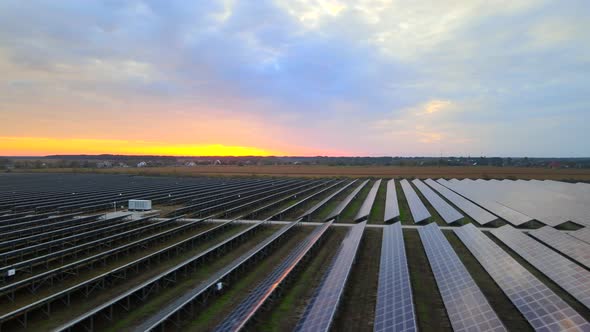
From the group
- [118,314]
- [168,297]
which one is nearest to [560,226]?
[168,297]

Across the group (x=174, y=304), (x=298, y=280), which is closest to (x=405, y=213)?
(x=298, y=280)

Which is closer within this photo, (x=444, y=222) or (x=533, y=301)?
(x=533, y=301)

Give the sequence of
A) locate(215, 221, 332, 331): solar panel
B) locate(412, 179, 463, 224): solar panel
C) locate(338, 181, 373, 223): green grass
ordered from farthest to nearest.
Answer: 1. locate(338, 181, 373, 223): green grass
2. locate(412, 179, 463, 224): solar panel
3. locate(215, 221, 332, 331): solar panel

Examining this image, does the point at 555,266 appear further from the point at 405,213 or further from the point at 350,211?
the point at 350,211

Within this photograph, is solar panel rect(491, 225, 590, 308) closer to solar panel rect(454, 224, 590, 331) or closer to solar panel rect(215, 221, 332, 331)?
solar panel rect(454, 224, 590, 331)

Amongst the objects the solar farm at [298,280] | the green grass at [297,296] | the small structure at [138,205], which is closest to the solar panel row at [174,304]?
the solar farm at [298,280]

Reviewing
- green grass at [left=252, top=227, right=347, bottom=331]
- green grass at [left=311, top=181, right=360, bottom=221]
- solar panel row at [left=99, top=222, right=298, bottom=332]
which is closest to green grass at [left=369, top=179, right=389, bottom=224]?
green grass at [left=311, top=181, right=360, bottom=221]

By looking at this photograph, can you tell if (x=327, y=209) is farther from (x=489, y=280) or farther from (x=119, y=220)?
(x=489, y=280)
